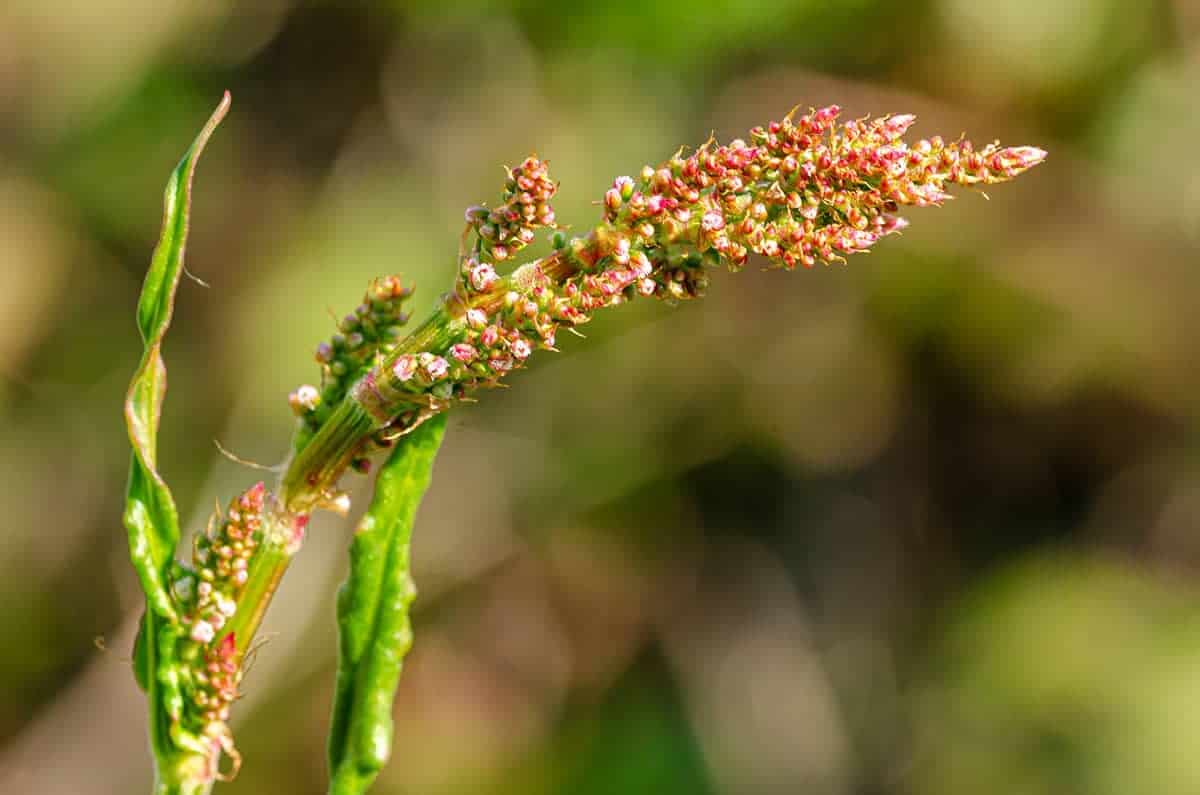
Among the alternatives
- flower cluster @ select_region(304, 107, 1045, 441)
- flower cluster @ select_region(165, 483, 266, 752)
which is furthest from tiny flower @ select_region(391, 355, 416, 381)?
flower cluster @ select_region(165, 483, 266, 752)

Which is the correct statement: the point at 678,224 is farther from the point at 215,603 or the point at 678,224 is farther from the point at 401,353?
the point at 215,603

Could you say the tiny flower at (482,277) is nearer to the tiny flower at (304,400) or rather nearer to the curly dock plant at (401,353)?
the curly dock plant at (401,353)

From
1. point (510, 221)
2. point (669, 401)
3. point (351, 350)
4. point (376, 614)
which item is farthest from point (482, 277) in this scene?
point (669, 401)

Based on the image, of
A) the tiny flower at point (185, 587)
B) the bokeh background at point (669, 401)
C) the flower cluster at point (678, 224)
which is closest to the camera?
the flower cluster at point (678, 224)

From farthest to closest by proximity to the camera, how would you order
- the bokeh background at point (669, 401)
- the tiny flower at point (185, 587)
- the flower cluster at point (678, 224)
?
the bokeh background at point (669, 401), the tiny flower at point (185, 587), the flower cluster at point (678, 224)

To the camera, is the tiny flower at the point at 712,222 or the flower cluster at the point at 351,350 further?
the flower cluster at the point at 351,350

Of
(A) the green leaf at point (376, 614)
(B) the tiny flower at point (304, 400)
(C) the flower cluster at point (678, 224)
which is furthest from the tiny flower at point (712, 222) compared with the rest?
(B) the tiny flower at point (304, 400)
